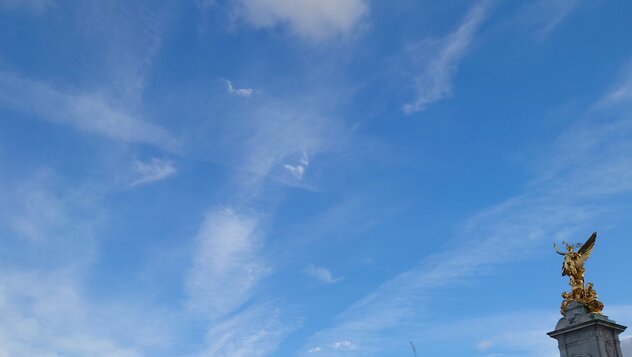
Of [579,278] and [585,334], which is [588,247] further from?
[585,334]

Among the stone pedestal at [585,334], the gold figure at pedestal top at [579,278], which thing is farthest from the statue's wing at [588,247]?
the stone pedestal at [585,334]

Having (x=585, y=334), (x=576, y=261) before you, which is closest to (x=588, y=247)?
(x=576, y=261)

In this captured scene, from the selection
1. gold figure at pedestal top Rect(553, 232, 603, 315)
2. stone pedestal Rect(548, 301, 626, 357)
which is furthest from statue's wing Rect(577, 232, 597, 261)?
stone pedestal Rect(548, 301, 626, 357)

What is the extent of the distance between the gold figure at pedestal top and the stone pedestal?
16.0 inches

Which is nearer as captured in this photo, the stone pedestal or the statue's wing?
the stone pedestal

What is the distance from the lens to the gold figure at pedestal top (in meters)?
46.1

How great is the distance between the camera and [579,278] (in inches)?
1875

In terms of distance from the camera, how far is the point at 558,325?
47.0 meters

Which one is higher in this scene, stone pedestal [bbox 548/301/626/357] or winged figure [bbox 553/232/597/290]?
winged figure [bbox 553/232/597/290]

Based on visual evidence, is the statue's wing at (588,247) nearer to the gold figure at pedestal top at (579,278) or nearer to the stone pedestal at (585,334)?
the gold figure at pedestal top at (579,278)

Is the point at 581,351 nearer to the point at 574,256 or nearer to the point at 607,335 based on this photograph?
the point at 607,335

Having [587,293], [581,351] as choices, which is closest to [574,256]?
[587,293]

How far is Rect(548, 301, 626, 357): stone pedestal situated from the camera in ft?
148

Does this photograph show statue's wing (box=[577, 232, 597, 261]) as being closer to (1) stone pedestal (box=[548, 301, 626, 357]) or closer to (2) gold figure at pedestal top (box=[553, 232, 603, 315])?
(2) gold figure at pedestal top (box=[553, 232, 603, 315])
